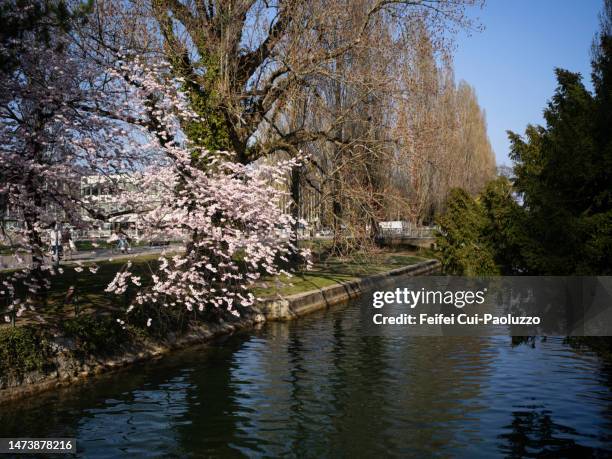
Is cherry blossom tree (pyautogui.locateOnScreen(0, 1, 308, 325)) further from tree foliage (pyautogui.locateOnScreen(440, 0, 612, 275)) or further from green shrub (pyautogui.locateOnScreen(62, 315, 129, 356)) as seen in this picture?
tree foliage (pyautogui.locateOnScreen(440, 0, 612, 275))

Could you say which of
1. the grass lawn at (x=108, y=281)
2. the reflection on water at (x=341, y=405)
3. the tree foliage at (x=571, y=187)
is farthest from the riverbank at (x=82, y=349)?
the tree foliage at (x=571, y=187)

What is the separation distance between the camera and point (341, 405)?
11.2m

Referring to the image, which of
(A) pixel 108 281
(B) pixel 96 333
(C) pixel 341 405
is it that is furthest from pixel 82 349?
(A) pixel 108 281

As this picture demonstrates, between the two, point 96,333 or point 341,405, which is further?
point 96,333

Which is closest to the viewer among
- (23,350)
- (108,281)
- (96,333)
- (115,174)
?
(23,350)

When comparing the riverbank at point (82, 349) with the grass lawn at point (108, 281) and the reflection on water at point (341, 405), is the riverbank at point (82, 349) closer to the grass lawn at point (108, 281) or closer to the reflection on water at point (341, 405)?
the reflection on water at point (341, 405)

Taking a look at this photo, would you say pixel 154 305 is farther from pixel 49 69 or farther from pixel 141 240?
pixel 49 69

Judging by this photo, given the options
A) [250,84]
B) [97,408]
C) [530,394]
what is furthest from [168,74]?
[530,394]

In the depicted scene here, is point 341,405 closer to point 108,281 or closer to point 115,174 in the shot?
point 115,174

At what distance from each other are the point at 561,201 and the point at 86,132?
933 cm

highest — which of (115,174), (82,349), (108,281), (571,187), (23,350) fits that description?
(115,174)

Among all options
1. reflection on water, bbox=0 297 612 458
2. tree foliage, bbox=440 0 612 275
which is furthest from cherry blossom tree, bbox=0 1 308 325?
tree foliage, bbox=440 0 612 275

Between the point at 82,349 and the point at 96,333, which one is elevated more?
the point at 96,333

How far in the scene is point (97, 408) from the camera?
36.4 feet
